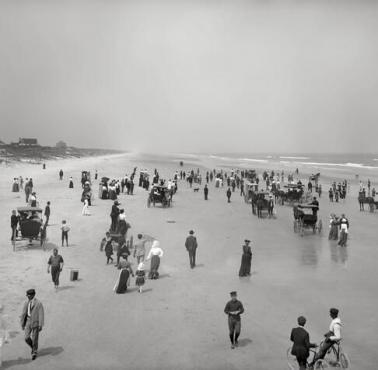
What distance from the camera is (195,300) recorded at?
39.1 feet

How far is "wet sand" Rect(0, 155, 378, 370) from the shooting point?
28.2 feet

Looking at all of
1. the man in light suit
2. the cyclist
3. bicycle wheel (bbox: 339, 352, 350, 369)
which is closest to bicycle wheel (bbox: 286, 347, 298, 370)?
the cyclist

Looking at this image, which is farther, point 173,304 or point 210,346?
point 173,304

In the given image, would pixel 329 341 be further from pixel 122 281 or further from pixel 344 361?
pixel 122 281

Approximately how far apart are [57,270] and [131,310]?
9.22 ft

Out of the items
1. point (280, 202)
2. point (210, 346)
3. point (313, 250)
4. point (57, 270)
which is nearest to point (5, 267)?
point (57, 270)

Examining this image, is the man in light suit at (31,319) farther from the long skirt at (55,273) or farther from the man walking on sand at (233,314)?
the long skirt at (55,273)

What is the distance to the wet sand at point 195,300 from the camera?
859 centimetres

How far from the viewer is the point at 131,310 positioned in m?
11.0

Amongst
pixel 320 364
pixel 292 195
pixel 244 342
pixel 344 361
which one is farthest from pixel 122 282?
pixel 292 195

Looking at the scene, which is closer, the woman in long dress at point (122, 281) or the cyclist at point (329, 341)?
the cyclist at point (329, 341)

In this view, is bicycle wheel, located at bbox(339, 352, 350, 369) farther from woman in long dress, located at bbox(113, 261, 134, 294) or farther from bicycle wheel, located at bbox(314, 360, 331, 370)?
woman in long dress, located at bbox(113, 261, 134, 294)

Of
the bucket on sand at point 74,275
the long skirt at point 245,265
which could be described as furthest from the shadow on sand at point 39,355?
the long skirt at point 245,265

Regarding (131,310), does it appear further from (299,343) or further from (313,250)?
(313,250)
